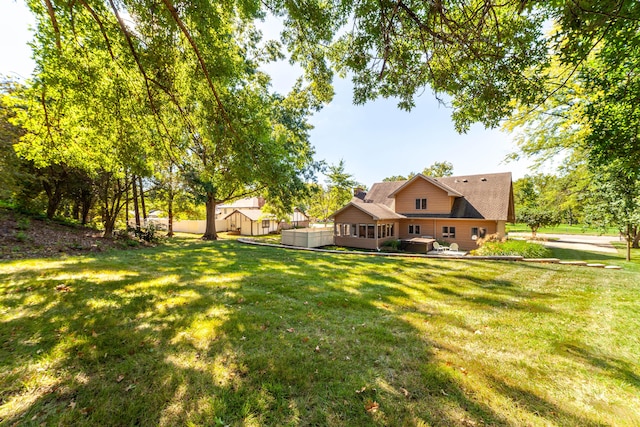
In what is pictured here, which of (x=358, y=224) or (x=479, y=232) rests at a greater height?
(x=358, y=224)

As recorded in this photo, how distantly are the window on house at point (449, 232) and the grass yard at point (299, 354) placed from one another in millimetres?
14662

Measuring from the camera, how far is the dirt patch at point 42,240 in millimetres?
8055

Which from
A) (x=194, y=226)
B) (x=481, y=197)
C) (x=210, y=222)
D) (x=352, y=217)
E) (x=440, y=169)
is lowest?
(x=194, y=226)

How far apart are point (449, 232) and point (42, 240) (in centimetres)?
2539

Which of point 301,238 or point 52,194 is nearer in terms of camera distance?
point 52,194

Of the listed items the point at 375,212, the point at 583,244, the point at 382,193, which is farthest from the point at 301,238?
the point at 583,244

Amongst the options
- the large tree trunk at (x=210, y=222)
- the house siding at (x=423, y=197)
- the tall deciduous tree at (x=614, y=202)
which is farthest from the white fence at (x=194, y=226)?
the tall deciduous tree at (x=614, y=202)

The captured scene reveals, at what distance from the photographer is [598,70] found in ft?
18.1

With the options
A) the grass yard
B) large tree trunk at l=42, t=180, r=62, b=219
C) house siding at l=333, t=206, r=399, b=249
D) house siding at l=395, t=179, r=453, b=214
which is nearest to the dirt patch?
large tree trunk at l=42, t=180, r=62, b=219

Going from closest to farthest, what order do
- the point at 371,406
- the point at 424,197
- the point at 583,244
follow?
→ the point at 371,406 → the point at 424,197 → the point at 583,244

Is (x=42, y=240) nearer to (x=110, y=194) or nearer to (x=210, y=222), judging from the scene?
(x=110, y=194)

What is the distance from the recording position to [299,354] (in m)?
3.25

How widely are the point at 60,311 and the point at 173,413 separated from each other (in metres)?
3.39

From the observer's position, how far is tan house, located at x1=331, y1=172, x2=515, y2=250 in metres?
19.4
